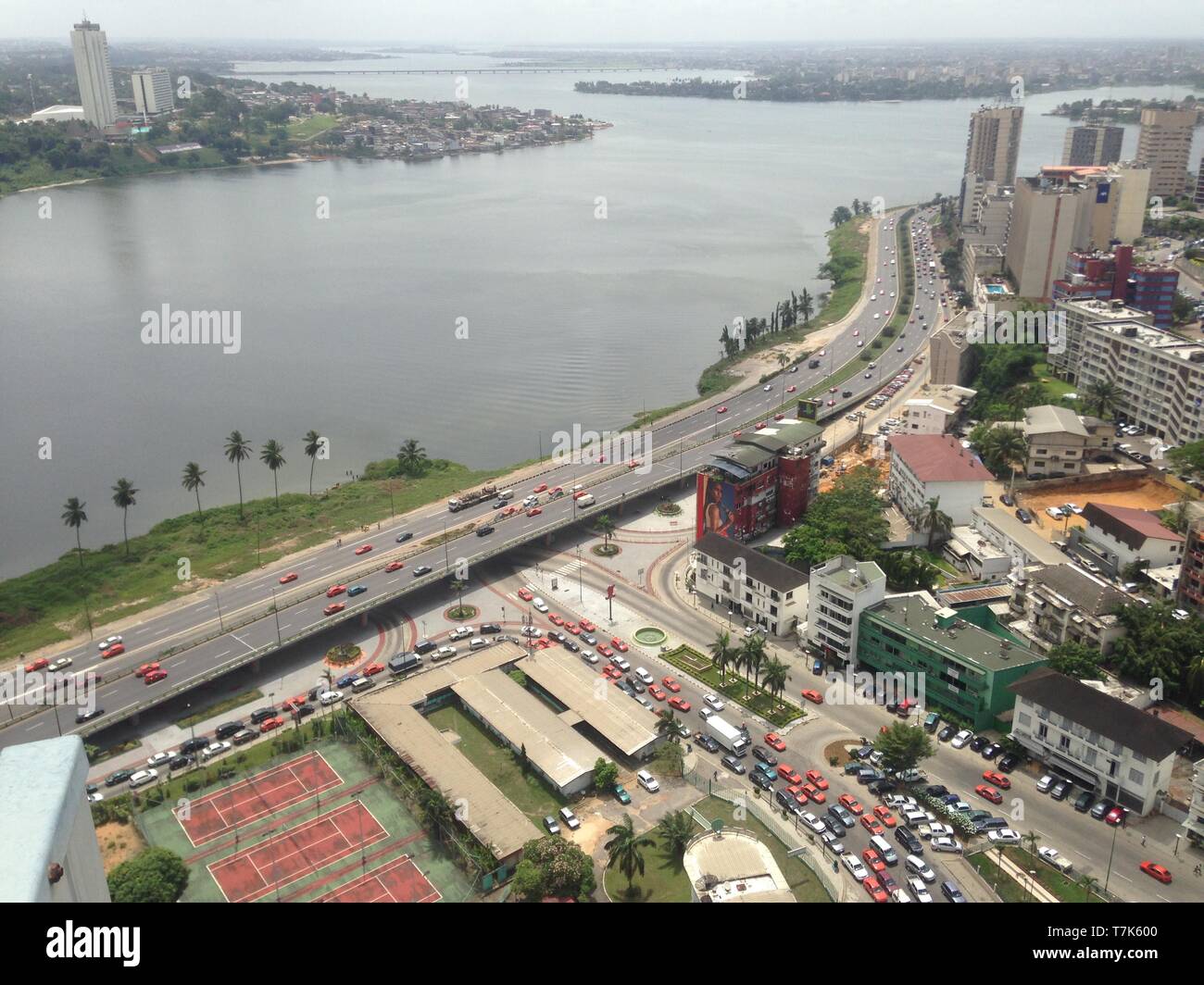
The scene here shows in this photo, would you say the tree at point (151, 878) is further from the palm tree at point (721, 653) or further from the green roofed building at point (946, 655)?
the green roofed building at point (946, 655)

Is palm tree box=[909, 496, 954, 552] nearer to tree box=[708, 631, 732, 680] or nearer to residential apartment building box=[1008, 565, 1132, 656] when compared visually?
residential apartment building box=[1008, 565, 1132, 656]

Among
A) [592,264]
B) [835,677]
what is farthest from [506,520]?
[592,264]

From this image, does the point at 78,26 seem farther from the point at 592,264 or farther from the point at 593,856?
the point at 593,856

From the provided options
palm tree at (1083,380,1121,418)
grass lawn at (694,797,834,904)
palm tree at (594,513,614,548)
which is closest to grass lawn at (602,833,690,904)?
grass lawn at (694,797,834,904)

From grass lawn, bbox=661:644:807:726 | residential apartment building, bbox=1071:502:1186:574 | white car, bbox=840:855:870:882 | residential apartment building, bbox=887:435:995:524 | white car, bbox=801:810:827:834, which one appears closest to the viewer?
white car, bbox=840:855:870:882

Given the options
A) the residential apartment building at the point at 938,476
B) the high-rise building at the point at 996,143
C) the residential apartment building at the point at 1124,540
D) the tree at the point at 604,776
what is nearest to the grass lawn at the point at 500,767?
the tree at the point at 604,776

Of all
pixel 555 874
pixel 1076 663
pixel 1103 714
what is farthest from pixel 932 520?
pixel 555 874
